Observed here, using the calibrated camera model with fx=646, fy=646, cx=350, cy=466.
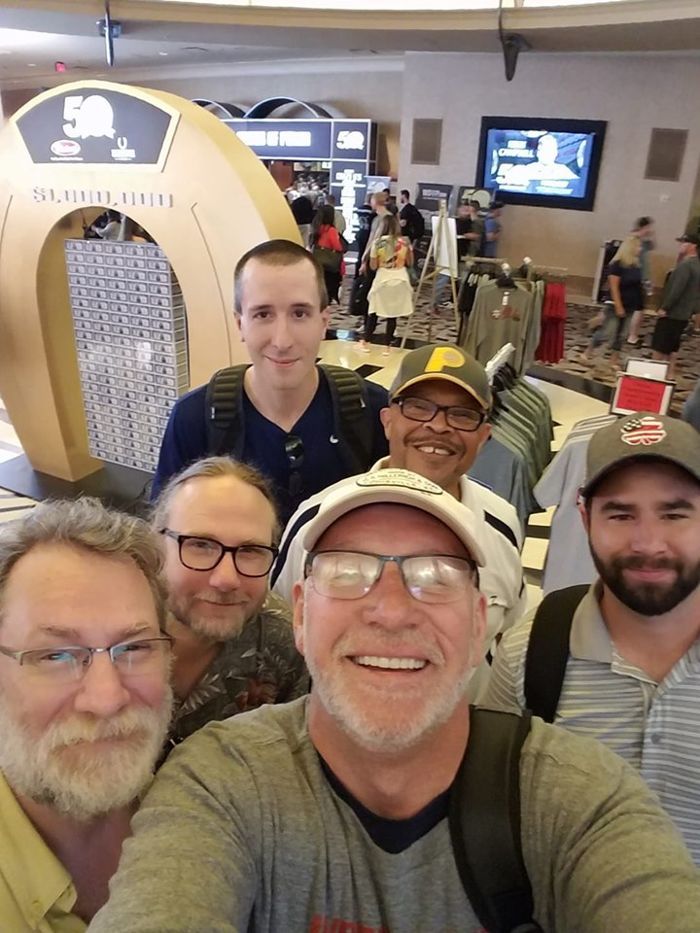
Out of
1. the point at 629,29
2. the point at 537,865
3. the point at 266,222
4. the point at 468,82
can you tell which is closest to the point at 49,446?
the point at 266,222

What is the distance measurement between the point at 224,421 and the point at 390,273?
662 centimetres

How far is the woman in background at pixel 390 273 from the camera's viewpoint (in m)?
8.33

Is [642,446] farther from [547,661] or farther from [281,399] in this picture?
[281,399]

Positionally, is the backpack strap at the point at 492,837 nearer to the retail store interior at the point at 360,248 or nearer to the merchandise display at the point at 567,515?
the retail store interior at the point at 360,248

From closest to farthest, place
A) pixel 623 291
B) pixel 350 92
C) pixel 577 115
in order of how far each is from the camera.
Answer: pixel 623 291, pixel 577 115, pixel 350 92

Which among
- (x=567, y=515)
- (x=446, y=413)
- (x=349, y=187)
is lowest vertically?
(x=567, y=515)

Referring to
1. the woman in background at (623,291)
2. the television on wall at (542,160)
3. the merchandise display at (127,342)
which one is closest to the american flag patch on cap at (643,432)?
the merchandise display at (127,342)

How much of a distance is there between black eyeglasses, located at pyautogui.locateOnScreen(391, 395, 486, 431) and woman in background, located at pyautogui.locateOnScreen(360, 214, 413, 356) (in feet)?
21.7

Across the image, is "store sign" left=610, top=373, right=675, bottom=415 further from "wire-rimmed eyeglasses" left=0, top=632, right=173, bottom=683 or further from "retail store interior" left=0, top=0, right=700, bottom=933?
"wire-rimmed eyeglasses" left=0, top=632, right=173, bottom=683

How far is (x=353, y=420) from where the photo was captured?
7.51 ft

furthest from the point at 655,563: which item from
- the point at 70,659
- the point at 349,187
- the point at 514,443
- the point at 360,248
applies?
the point at 349,187

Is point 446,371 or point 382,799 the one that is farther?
point 446,371

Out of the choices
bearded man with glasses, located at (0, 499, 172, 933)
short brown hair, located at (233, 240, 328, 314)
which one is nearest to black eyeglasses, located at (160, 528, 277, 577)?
bearded man with glasses, located at (0, 499, 172, 933)

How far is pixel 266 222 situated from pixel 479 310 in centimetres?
355
